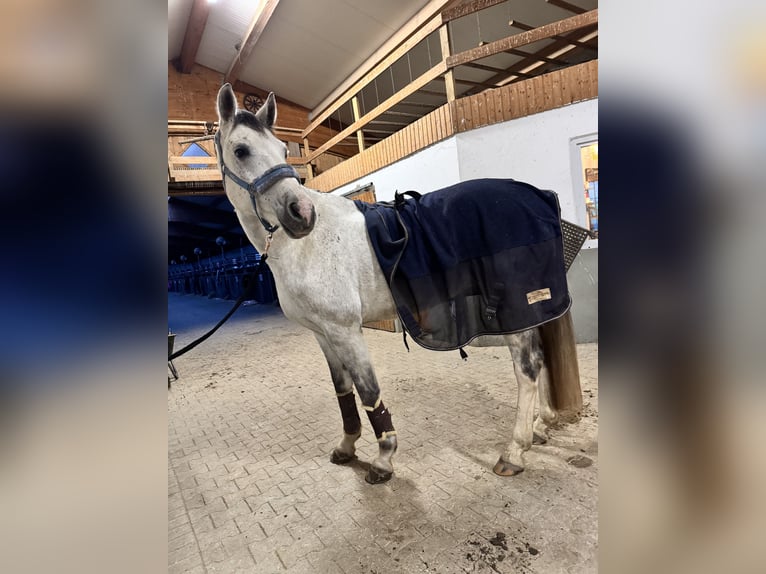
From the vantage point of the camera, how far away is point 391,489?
1849 mm

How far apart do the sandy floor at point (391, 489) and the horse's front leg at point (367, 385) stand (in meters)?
0.10

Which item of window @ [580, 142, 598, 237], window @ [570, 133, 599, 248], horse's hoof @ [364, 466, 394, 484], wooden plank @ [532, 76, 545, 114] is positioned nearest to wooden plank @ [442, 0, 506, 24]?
wooden plank @ [532, 76, 545, 114]

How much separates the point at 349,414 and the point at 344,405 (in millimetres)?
64

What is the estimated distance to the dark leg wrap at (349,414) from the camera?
84.4 inches

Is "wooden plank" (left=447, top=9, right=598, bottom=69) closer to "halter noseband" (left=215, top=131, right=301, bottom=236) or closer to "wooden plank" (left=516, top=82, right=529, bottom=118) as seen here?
"wooden plank" (left=516, top=82, right=529, bottom=118)

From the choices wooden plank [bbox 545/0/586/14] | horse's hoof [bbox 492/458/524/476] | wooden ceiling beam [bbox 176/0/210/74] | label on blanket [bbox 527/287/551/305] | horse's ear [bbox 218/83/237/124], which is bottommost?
horse's hoof [bbox 492/458/524/476]

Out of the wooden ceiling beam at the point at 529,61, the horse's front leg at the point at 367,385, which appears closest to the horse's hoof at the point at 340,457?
the horse's front leg at the point at 367,385

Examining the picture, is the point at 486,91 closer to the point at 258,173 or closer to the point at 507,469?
the point at 258,173

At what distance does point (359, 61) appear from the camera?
18.5 feet

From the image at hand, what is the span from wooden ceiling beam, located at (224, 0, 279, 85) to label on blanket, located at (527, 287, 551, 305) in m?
5.32

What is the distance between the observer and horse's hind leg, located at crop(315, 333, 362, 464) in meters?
2.14

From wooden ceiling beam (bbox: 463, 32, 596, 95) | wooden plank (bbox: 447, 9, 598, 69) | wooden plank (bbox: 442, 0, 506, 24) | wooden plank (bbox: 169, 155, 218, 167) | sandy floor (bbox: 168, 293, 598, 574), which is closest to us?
sandy floor (bbox: 168, 293, 598, 574)
